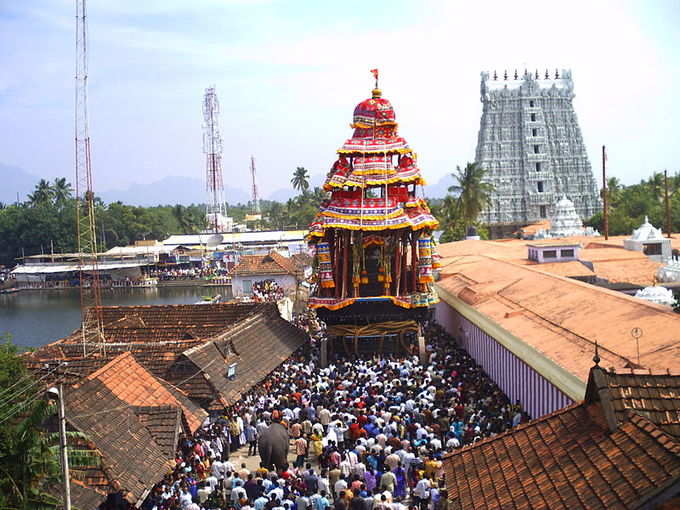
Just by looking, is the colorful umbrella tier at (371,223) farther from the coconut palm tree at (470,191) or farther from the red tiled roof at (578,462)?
the coconut palm tree at (470,191)

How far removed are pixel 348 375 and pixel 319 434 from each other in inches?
209

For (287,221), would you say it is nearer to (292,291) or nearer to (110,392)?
(292,291)

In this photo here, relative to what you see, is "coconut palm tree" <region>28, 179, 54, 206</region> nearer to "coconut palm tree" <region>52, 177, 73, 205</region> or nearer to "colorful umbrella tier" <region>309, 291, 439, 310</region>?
"coconut palm tree" <region>52, 177, 73, 205</region>

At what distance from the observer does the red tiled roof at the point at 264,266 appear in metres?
47.4

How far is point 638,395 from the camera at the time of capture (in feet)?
25.4

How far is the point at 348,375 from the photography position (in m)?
22.6

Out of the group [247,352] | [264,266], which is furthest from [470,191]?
[247,352]

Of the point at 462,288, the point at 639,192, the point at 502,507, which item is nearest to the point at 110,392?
the point at 502,507

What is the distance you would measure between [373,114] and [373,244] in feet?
16.1

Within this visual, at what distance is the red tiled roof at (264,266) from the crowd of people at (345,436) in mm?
22577

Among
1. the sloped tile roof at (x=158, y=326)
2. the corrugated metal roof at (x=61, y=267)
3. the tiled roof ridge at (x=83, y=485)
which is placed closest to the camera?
the tiled roof ridge at (x=83, y=485)

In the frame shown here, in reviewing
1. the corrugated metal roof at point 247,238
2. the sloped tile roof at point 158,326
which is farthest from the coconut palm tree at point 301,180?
the sloped tile roof at point 158,326

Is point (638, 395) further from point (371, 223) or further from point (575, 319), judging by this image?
point (371, 223)

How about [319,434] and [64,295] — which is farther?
[64,295]
